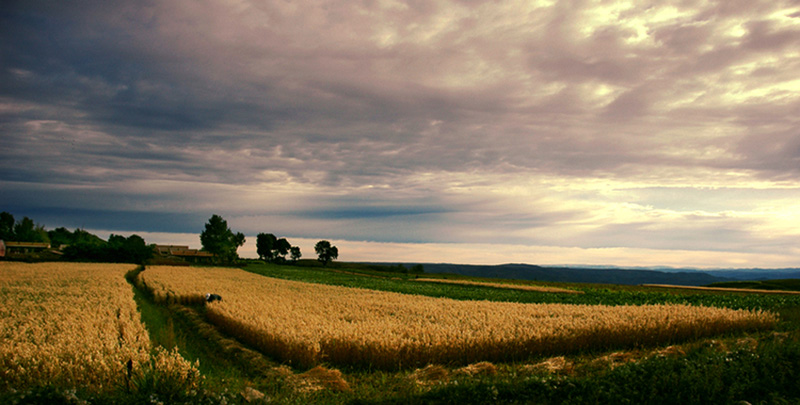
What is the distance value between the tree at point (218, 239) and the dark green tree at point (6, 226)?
77.7 metres

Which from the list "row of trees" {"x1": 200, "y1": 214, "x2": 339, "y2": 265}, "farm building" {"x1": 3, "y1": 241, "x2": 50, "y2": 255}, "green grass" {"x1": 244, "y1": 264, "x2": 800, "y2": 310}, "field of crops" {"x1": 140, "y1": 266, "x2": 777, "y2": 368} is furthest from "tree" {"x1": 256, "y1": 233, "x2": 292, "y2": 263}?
"field of crops" {"x1": 140, "y1": 266, "x2": 777, "y2": 368}

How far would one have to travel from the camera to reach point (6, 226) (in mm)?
170250

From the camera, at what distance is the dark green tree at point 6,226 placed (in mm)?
161125

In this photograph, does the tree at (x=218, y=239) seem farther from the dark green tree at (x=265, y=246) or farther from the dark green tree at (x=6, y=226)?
the dark green tree at (x=6, y=226)

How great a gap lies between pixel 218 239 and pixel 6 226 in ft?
327

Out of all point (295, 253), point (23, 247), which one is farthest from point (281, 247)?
point (23, 247)

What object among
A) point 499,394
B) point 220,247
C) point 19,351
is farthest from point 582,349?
point 220,247

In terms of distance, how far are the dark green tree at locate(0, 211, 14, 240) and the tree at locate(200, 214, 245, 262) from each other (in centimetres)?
7773

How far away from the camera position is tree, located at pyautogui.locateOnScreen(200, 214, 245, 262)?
452 ft

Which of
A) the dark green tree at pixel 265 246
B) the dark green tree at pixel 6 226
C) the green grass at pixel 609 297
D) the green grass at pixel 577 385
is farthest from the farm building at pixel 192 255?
the green grass at pixel 577 385

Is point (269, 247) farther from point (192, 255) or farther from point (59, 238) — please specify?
point (59, 238)

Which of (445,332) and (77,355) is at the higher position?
(445,332)

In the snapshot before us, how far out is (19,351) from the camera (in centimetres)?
1089

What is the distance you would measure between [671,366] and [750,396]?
173 centimetres
